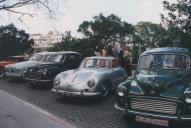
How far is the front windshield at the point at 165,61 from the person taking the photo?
9.20 meters

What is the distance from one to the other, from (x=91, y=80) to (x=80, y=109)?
1.22 m

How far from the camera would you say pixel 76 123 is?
873cm

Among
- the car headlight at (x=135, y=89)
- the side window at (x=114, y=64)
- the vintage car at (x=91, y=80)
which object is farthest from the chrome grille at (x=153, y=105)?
the side window at (x=114, y=64)

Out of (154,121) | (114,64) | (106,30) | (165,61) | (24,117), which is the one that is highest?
(106,30)

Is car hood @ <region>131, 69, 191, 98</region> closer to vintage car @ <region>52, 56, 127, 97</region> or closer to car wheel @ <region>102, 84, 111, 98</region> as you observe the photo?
vintage car @ <region>52, 56, 127, 97</region>

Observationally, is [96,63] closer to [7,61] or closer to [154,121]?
[154,121]

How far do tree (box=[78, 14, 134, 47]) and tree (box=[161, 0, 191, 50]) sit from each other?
61355 millimetres

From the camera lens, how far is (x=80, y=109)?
1048 centimetres

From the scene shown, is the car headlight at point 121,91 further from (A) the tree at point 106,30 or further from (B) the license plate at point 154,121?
(A) the tree at point 106,30

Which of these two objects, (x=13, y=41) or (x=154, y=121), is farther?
(x=13, y=41)

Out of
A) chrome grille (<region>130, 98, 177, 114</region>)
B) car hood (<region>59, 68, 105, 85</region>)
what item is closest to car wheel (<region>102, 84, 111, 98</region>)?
car hood (<region>59, 68, 105, 85</region>)

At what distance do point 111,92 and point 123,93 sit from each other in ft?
14.8

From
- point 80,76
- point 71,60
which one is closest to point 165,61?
point 80,76

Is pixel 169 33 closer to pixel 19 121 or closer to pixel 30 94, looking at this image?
pixel 30 94
